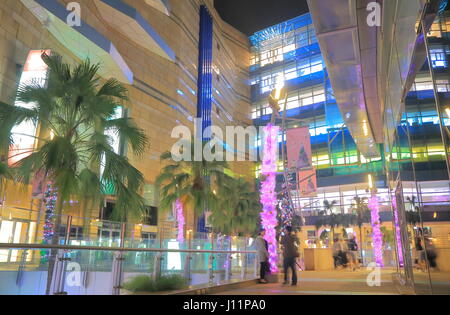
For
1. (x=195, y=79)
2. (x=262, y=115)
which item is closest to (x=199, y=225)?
(x=195, y=79)

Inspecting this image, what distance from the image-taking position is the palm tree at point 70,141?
733cm

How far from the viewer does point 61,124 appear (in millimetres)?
8070

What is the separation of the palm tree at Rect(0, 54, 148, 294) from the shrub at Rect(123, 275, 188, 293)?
4.94 ft

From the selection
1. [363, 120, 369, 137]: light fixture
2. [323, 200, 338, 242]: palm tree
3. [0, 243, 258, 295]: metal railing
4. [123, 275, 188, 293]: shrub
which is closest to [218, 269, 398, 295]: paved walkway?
[0, 243, 258, 295]: metal railing

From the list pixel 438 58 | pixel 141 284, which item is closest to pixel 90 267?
pixel 141 284

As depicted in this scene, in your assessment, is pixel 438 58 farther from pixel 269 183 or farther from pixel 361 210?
pixel 361 210

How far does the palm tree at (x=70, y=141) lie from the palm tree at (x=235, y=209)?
1104cm

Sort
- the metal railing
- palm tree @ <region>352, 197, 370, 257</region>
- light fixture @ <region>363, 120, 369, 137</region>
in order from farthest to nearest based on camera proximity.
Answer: palm tree @ <region>352, 197, 370, 257</region>, light fixture @ <region>363, 120, 369, 137</region>, the metal railing

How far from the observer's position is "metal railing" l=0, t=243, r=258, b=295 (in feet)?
18.4

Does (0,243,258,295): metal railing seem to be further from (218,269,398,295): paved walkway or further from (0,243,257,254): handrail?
(218,269,398,295): paved walkway

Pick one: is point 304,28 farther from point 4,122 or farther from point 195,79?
point 4,122

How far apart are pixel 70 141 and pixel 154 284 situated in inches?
142

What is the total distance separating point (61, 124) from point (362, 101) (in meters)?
7.73

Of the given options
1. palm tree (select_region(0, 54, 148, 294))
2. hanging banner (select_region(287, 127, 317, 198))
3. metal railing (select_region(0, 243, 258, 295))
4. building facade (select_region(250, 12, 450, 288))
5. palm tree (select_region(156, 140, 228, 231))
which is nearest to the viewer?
building facade (select_region(250, 12, 450, 288))
